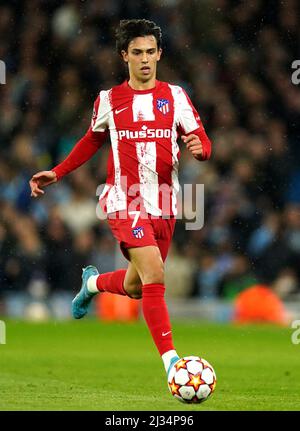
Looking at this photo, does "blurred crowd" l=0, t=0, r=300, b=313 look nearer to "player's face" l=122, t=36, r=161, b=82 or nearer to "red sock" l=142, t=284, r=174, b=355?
"player's face" l=122, t=36, r=161, b=82

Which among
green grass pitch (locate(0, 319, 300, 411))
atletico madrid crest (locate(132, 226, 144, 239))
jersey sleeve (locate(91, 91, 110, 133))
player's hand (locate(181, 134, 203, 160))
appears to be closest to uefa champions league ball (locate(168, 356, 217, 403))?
green grass pitch (locate(0, 319, 300, 411))

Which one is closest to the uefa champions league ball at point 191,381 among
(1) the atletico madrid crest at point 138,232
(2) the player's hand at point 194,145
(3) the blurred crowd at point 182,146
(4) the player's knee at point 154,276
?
(4) the player's knee at point 154,276

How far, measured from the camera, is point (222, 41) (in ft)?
57.3

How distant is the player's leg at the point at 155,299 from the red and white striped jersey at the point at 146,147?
0.37 meters

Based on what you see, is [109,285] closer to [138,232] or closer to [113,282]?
[113,282]

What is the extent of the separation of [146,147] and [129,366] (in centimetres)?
249

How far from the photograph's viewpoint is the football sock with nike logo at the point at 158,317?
6.81m

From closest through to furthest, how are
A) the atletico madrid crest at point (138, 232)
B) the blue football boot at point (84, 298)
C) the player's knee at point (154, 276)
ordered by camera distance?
the player's knee at point (154, 276) → the atletico madrid crest at point (138, 232) → the blue football boot at point (84, 298)

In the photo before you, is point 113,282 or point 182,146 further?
point 182,146

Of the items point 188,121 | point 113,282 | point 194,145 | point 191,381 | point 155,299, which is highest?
point 188,121

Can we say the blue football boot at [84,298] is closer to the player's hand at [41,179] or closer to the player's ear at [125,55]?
the player's hand at [41,179]

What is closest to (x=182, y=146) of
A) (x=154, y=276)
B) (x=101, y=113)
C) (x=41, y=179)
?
(x=41, y=179)

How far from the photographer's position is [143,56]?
7336 millimetres

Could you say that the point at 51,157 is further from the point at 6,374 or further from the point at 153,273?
the point at 153,273
